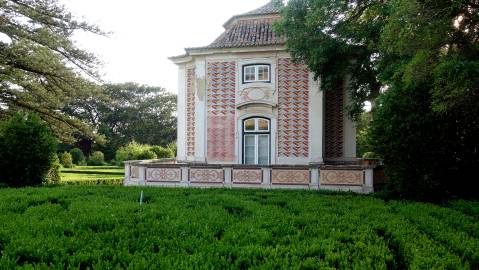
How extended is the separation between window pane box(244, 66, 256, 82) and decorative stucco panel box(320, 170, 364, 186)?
6.18 m

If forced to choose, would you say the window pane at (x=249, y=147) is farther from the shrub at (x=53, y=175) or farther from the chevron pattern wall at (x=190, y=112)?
the shrub at (x=53, y=175)

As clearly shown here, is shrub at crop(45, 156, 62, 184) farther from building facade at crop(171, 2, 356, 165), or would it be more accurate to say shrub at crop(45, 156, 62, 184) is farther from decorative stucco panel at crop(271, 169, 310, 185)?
decorative stucco panel at crop(271, 169, 310, 185)

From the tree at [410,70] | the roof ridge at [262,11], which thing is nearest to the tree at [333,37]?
the tree at [410,70]

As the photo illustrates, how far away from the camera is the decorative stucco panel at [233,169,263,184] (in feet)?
46.9

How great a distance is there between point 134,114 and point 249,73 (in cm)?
4368

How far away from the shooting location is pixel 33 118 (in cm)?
1553

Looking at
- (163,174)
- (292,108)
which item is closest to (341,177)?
(292,108)

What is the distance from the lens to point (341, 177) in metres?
13.7

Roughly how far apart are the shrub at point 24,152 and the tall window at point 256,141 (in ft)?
27.2

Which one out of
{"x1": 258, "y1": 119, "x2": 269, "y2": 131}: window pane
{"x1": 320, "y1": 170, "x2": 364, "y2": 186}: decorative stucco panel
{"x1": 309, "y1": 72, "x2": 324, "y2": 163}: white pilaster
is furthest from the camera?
{"x1": 258, "y1": 119, "x2": 269, "y2": 131}: window pane

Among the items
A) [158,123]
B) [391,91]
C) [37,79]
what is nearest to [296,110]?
[391,91]

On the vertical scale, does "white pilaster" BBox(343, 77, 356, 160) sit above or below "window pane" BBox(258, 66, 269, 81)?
below

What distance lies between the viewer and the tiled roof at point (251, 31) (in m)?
17.9

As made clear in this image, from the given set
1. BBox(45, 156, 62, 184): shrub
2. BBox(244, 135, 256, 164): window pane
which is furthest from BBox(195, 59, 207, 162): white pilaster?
BBox(45, 156, 62, 184): shrub
